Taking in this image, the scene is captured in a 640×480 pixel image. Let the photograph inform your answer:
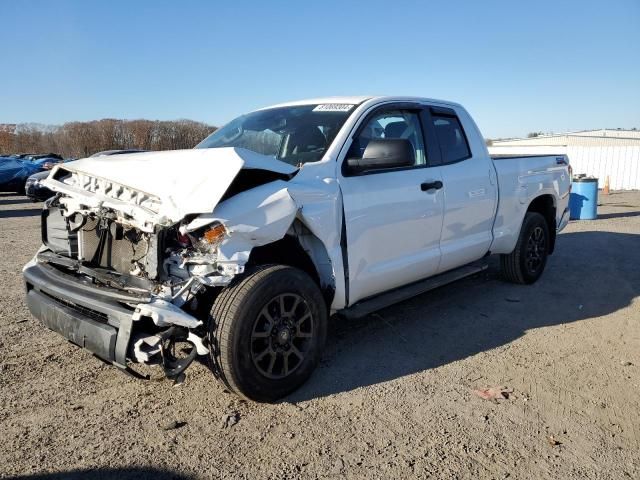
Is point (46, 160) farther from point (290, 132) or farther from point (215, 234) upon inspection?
point (215, 234)

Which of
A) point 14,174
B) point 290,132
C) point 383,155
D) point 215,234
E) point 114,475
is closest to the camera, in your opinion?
point 114,475

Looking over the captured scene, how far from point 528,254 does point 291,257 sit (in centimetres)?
352

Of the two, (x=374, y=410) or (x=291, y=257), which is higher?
(x=291, y=257)

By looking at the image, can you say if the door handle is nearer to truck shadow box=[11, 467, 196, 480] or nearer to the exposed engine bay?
the exposed engine bay

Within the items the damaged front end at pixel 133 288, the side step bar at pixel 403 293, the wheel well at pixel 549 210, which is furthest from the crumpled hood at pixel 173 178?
the wheel well at pixel 549 210

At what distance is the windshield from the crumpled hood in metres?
0.60

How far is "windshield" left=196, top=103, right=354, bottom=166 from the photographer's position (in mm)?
3744

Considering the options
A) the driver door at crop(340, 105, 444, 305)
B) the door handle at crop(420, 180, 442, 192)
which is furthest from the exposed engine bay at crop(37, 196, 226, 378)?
the door handle at crop(420, 180, 442, 192)

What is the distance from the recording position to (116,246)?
321 centimetres

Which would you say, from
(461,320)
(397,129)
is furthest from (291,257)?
(461,320)

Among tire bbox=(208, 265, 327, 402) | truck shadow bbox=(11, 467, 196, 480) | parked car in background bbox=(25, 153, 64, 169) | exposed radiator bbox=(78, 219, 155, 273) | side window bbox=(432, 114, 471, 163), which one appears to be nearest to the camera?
truck shadow bbox=(11, 467, 196, 480)

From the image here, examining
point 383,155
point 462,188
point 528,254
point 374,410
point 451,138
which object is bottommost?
point 374,410

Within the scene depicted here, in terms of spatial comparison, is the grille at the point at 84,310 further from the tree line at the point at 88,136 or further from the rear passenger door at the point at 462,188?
the tree line at the point at 88,136

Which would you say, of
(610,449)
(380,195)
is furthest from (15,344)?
(610,449)
